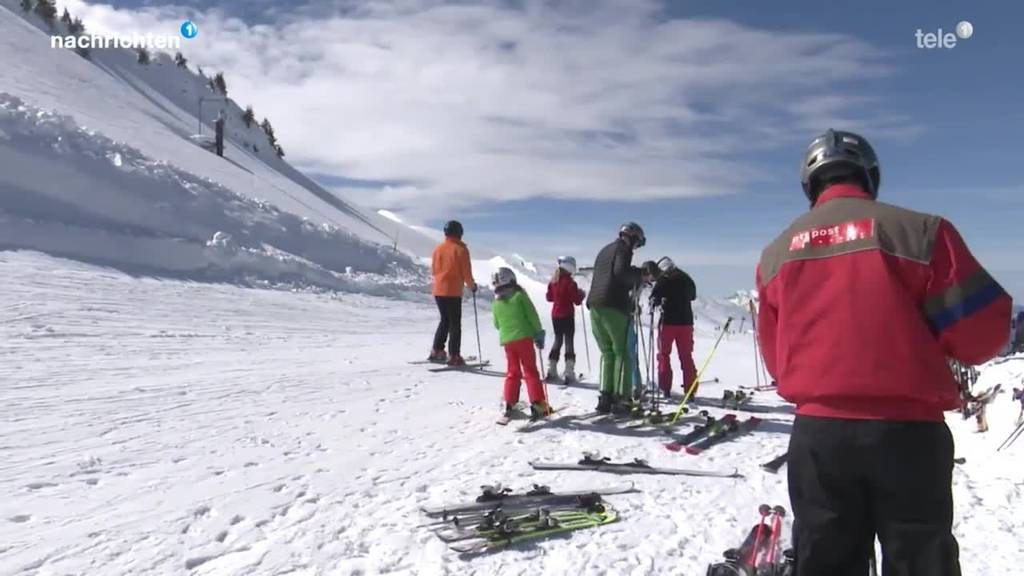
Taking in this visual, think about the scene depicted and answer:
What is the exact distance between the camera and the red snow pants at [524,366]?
7.71 meters

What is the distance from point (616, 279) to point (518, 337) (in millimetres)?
1307

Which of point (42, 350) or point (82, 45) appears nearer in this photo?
point (42, 350)

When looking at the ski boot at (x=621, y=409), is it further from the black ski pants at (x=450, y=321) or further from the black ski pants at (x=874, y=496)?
the black ski pants at (x=874, y=496)

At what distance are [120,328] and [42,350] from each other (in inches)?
74.1

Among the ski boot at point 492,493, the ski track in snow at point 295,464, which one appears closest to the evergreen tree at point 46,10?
the ski track in snow at point 295,464

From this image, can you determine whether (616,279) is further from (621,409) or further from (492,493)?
(492,493)

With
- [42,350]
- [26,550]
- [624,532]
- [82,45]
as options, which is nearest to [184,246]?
[42,350]

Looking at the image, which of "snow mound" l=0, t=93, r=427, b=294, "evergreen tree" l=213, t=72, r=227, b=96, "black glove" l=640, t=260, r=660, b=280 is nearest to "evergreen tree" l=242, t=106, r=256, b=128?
"evergreen tree" l=213, t=72, r=227, b=96

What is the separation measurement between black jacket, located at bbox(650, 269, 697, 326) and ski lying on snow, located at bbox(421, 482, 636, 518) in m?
4.18

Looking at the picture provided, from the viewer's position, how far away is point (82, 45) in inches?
1380

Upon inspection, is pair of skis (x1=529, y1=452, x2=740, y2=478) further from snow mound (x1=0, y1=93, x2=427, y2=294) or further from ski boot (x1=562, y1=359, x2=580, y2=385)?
snow mound (x1=0, y1=93, x2=427, y2=294)

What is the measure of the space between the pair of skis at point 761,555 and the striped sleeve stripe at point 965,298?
1.74 meters

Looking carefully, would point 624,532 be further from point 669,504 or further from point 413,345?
point 413,345

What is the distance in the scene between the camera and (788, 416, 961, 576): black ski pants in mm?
2461
